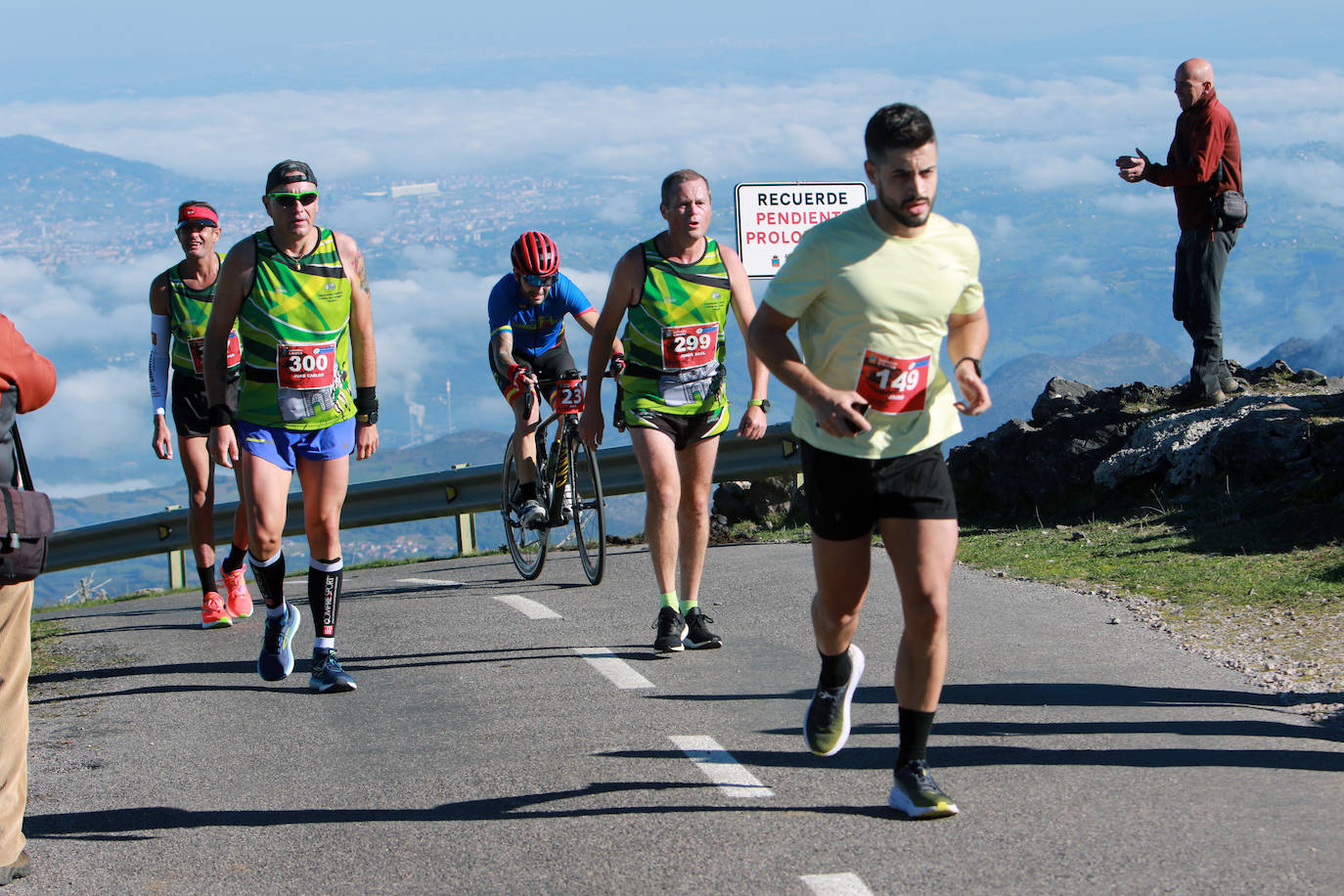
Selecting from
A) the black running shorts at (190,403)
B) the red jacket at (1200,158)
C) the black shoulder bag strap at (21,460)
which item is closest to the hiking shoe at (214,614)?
the black running shorts at (190,403)

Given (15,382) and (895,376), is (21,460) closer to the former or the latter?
(15,382)

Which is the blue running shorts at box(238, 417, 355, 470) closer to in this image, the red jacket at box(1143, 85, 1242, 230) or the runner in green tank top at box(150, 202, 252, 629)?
the runner in green tank top at box(150, 202, 252, 629)

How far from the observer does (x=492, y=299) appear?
9438 mm

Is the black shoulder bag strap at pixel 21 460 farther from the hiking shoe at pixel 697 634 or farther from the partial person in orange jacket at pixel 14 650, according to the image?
the hiking shoe at pixel 697 634

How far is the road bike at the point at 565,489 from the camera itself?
30.9 feet

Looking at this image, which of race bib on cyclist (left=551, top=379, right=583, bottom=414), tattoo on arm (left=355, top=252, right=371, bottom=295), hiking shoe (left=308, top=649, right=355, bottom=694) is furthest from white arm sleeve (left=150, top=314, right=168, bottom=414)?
hiking shoe (left=308, top=649, right=355, bottom=694)

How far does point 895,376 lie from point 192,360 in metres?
5.82

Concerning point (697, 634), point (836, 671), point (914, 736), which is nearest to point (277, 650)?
point (697, 634)

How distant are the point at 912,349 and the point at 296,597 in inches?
304

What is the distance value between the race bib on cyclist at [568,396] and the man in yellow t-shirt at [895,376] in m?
5.19

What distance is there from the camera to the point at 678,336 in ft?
22.8

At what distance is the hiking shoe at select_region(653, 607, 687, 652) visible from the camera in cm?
696

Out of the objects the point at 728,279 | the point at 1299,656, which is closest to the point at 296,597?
the point at 728,279

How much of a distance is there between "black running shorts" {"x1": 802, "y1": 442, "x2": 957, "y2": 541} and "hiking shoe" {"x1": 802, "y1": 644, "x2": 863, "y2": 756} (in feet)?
1.90
